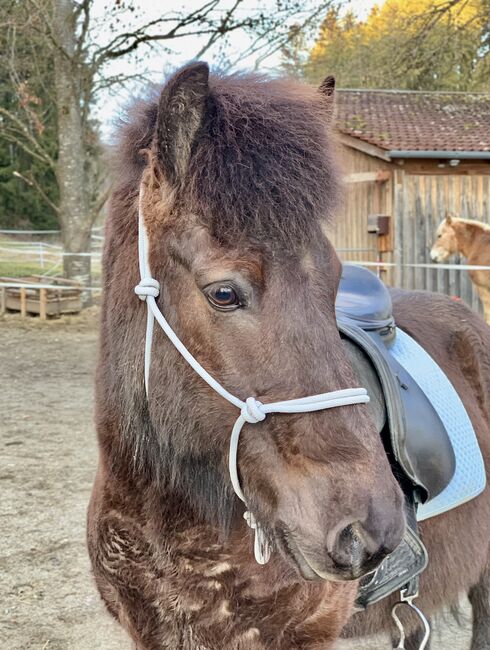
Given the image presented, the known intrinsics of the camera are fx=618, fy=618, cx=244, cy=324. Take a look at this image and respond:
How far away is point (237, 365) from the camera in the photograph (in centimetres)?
133

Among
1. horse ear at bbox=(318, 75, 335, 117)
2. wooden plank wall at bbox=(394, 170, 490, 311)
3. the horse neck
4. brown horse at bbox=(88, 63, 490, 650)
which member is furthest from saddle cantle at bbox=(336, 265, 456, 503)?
wooden plank wall at bbox=(394, 170, 490, 311)

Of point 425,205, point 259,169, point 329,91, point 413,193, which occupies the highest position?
point 413,193

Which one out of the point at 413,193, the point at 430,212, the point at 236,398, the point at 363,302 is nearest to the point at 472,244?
the point at 430,212

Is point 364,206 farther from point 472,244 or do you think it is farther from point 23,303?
point 23,303

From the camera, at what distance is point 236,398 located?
1.32 meters

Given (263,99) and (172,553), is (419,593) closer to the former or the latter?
(172,553)

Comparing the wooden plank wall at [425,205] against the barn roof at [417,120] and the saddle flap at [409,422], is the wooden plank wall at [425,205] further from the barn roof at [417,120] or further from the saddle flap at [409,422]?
the saddle flap at [409,422]

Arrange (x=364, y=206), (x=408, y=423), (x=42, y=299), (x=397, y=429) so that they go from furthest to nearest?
1. (x=364, y=206)
2. (x=42, y=299)
3. (x=408, y=423)
4. (x=397, y=429)

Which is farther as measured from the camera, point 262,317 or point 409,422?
point 409,422

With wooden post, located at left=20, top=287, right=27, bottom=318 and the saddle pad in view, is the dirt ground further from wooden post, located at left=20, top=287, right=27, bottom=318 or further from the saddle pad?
wooden post, located at left=20, top=287, right=27, bottom=318

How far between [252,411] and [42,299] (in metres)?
11.6

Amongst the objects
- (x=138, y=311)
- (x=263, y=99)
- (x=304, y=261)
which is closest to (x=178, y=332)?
(x=138, y=311)

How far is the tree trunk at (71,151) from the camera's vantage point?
12531mm

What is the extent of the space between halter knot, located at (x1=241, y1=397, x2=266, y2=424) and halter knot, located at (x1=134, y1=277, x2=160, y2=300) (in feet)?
1.09
